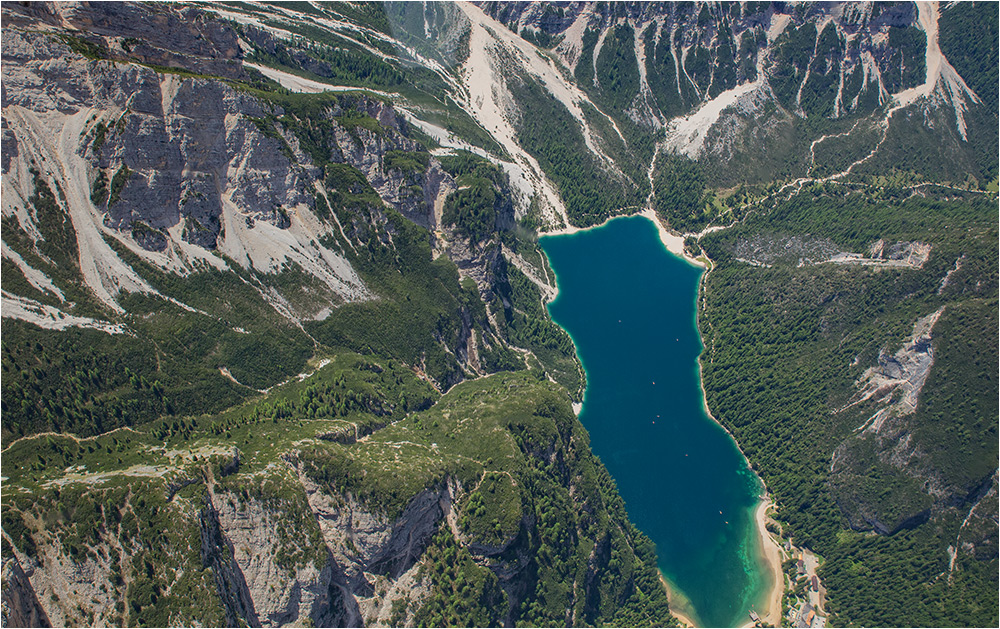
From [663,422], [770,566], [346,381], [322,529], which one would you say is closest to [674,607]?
[770,566]

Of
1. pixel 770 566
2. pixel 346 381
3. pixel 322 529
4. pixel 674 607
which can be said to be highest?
pixel 346 381

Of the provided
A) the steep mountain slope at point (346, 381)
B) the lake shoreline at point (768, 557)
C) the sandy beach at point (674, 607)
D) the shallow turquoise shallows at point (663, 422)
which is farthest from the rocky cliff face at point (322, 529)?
the lake shoreline at point (768, 557)

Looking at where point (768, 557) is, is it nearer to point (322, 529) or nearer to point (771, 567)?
point (771, 567)

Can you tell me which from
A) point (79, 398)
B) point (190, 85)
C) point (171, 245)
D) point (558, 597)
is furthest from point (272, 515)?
point (190, 85)

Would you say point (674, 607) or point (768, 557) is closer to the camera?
point (674, 607)

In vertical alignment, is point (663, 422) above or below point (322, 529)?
below

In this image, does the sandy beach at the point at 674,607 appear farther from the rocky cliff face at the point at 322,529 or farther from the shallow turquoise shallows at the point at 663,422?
the rocky cliff face at the point at 322,529

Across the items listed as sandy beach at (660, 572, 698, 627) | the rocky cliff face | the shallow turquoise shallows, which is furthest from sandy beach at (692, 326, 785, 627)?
the rocky cliff face
